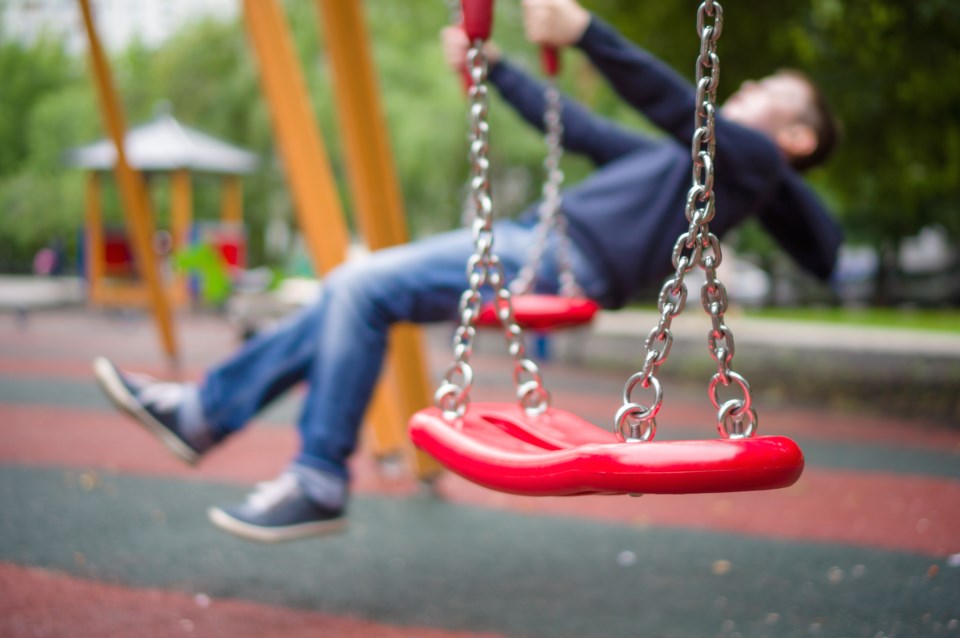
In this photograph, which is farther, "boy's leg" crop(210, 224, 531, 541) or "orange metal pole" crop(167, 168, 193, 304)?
"orange metal pole" crop(167, 168, 193, 304)

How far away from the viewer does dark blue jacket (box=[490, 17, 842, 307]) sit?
190 cm

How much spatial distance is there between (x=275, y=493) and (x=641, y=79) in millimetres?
1043

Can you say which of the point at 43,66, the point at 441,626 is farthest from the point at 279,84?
the point at 43,66

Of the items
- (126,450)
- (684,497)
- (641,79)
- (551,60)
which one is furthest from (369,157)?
(126,450)

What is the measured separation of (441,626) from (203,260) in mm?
9331

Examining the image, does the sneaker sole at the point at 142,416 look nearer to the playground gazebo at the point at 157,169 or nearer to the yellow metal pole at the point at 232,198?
the playground gazebo at the point at 157,169

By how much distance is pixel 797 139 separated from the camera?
2369 millimetres

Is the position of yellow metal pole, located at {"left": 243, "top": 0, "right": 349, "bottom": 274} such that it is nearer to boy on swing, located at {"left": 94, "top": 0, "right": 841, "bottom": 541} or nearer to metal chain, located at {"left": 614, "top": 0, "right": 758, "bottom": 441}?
boy on swing, located at {"left": 94, "top": 0, "right": 841, "bottom": 541}

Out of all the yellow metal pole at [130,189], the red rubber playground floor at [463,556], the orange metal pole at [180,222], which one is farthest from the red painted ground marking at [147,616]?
the orange metal pole at [180,222]

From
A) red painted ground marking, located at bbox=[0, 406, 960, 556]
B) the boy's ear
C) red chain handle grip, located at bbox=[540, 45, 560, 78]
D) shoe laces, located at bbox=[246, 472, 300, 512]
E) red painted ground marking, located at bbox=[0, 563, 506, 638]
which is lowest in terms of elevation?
red painted ground marking, located at bbox=[0, 406, 960, 556]

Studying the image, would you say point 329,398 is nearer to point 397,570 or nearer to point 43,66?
point 397,570

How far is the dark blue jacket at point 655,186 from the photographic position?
1.90 metres

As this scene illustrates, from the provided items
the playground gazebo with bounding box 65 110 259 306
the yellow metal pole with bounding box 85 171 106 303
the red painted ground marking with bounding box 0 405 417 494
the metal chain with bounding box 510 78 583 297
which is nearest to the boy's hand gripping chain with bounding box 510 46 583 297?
the metal chain with bounding box 510 78 583 297

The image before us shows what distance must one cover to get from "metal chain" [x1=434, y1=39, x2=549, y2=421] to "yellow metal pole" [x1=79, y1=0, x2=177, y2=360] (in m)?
1.92
